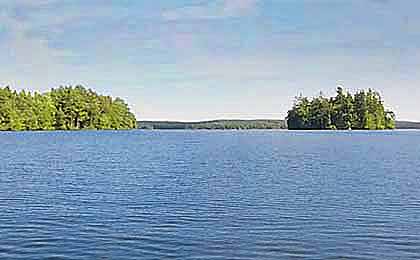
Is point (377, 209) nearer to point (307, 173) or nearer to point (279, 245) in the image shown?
point (279, 245)

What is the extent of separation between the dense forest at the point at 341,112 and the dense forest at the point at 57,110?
55855 millimetres

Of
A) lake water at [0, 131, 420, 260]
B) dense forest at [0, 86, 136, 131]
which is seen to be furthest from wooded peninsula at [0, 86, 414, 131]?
lake water at [0, 131, 420, 260]

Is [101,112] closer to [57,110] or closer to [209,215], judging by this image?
[57,110]

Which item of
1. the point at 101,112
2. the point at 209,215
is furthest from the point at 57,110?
the point at 209,215

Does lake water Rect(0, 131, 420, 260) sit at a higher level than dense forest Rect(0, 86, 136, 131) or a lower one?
lower

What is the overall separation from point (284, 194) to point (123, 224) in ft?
34.6

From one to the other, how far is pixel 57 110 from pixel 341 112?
80269 mm

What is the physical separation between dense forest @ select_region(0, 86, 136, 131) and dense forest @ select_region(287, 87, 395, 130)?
55.9 metres

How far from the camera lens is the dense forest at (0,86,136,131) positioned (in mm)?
139750

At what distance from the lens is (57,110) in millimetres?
157750

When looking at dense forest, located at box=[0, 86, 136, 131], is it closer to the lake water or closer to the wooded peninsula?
the wooded peninsula

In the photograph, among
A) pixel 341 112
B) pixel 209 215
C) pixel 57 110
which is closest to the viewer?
pixel 209 215

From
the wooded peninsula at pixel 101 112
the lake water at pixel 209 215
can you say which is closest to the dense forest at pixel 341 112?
the wooded peninsula at pixel 101 112

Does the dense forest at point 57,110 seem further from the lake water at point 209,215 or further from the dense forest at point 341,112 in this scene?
the lake water at point 209,215
